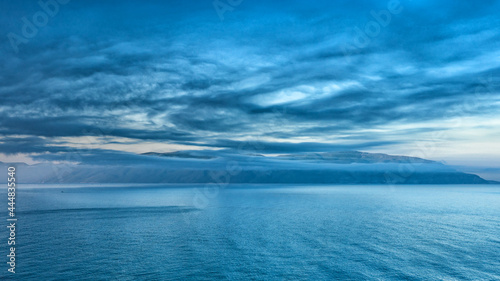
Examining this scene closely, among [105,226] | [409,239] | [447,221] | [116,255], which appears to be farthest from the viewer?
[447,221]

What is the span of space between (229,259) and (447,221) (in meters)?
88.9

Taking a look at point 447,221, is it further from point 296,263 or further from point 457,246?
point 296,263

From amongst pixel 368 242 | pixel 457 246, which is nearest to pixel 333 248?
pixel 368 242

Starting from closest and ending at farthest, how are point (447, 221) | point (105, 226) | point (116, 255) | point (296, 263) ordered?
point (296, 263) < point (116, 255) < point (105, 226) < point (447, 221)

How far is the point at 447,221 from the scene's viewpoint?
111 meters

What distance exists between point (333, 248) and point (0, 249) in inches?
2553

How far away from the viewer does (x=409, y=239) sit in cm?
7725

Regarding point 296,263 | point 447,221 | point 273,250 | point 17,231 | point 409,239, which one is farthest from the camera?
point 447,221

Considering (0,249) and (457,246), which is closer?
(0,249)

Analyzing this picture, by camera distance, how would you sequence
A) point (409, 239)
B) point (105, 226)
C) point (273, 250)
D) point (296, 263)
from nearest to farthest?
point (296, 263)
point (273, 250)
point (409, 239)
point (105, 226)

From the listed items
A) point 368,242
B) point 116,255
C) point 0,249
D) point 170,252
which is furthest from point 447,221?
point 0,249

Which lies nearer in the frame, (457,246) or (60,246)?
(60,246)

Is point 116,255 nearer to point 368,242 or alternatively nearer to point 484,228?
point 368,242

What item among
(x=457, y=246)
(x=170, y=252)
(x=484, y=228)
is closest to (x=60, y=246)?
(x=170, y=252)
